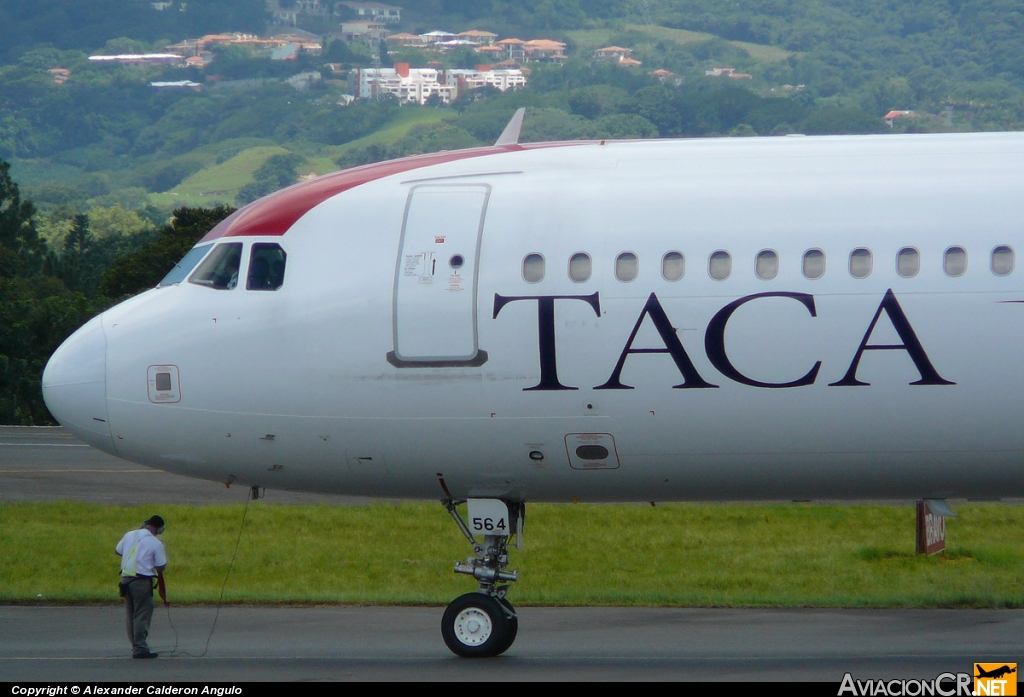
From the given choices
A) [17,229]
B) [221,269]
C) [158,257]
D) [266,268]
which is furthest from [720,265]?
[17,229]

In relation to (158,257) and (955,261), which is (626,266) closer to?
(955,261)

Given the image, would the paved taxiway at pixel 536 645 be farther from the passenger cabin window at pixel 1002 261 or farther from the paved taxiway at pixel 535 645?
the passenger cabin window at pixel 1002 261

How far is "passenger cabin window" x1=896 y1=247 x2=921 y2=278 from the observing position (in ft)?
41.8

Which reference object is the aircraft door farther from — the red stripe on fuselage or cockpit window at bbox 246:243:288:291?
cockpit window at bbox 246:243:288:291

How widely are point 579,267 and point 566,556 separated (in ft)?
34.8

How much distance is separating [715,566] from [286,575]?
740 centimetres

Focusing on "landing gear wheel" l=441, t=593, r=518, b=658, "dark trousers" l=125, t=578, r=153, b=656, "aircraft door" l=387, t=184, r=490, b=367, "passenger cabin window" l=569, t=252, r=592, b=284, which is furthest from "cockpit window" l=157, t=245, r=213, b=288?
"landing gear wheel" l=441, t=593, r=518, b=658

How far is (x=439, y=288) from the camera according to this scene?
13508 mm

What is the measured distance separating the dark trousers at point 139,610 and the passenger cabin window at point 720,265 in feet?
25.4

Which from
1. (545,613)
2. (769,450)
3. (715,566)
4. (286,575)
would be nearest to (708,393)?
(769,450)

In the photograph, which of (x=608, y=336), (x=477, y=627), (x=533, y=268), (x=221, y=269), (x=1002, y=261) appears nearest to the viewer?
(x=1002, y=261)

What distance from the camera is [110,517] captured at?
85.5 feet

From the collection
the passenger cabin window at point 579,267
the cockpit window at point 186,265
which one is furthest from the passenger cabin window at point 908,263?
the cockpit window at point 186,265

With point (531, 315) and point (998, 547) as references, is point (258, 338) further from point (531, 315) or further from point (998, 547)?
point (998, 547)
